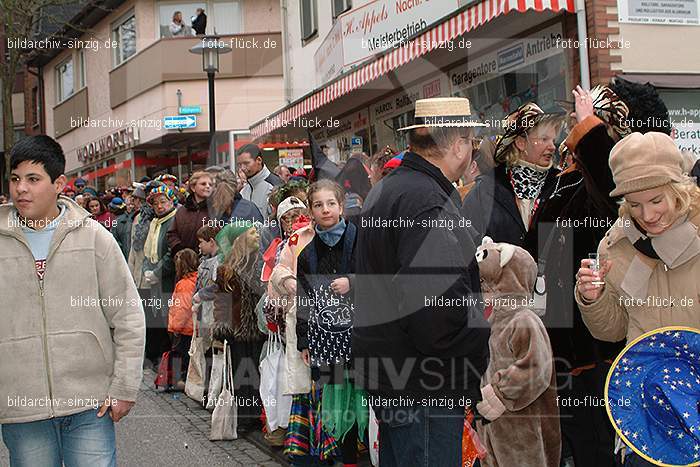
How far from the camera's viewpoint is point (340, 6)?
619 inches

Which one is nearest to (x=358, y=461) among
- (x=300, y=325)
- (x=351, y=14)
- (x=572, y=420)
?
(x=300, y=325)

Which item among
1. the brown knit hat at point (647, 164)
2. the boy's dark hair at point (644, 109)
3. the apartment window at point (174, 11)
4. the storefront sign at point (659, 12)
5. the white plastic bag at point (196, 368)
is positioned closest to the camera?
the brown knit hat at point (647, 164)

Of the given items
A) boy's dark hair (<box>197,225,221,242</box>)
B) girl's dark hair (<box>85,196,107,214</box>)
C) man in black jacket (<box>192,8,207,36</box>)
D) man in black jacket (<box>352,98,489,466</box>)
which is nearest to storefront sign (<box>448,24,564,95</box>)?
boy's dark hair (<box>197,225,221,242</box>)

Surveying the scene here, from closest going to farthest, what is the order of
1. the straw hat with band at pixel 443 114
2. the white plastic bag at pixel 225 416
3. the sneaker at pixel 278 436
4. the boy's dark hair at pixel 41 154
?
1. the straw hat with band at pixel 443 114
2. the boy's dark hair at pixel 41 154
3. the sneaker at pixel 278 436
4. the white plastic bag at pixel 225 416

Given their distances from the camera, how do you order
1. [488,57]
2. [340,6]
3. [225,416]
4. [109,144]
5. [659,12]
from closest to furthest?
[225,416] → [659,12] → [488,57] → [340,6] → [109,144]

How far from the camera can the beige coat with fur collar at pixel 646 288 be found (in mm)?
3305

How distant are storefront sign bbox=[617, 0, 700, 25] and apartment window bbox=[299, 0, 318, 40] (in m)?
9.47

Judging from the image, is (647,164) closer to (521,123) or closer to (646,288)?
(646,288)

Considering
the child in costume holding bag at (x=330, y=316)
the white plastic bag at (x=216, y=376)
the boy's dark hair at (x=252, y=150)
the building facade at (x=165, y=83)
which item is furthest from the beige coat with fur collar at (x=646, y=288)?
the building facade at (x=165, y=83)

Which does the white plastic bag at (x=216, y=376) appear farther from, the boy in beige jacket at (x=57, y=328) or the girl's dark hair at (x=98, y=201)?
the girl's dark hair at (x=98, y=201)

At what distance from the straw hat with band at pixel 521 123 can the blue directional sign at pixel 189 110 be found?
2091 centimetres

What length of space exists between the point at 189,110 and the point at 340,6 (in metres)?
10.5

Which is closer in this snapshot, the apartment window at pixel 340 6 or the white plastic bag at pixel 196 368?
the white plastic bag at pixel 196 368

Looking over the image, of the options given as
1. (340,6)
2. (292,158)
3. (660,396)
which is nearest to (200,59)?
(340,6)
